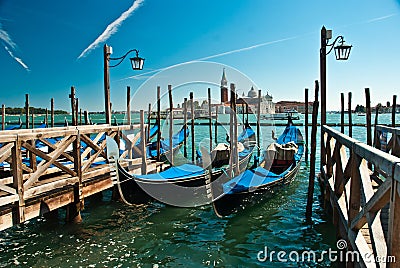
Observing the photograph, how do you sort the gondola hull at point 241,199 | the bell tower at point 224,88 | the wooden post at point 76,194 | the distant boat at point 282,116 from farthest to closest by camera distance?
the distant boat at point 282,116
the bell tower at point 224,88
the gondola hull at point 241,199
the wooden post at point 76,194

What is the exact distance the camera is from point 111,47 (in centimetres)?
588

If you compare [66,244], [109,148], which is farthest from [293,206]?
[66,244]

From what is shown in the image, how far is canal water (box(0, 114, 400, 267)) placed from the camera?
363 cm

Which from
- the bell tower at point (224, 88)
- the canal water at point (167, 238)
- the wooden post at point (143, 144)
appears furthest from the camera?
the bell tower at point (224, 88)

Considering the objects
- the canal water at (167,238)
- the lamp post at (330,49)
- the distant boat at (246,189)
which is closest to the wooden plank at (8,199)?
the canal water at (167,238)

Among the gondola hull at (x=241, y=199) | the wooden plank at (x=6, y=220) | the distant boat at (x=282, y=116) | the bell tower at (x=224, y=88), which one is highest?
the bell tower at (x=224, y=88)

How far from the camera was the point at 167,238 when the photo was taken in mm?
4281

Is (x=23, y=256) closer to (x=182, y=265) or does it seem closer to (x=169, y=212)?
(x=182, y=265)

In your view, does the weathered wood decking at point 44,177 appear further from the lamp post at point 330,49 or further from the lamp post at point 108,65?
the lamp post at point 330,49

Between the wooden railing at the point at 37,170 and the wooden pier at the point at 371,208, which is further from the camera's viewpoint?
the wooden railing at the point at 37,170

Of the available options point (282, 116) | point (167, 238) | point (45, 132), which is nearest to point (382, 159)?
point (167, 238)

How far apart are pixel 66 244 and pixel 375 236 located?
350 centimetres

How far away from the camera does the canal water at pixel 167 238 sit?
11.9 feet

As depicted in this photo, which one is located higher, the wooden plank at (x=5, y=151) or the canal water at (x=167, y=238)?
the wooden plank at (x=5, y=151)
